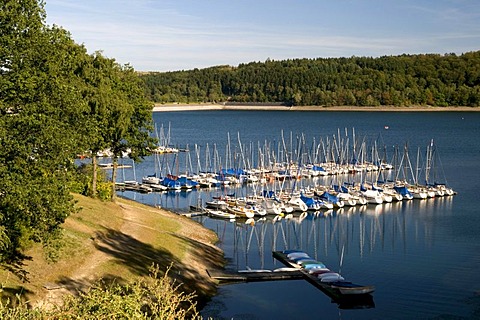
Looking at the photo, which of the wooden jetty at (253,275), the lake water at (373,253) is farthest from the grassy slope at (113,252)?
the lake water at (373,253)

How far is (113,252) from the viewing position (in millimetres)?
39656

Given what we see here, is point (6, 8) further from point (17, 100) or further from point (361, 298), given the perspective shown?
point (361, 298)

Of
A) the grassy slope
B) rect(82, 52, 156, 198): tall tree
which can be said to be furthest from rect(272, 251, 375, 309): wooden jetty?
rect(82, 52, 156, 198): tall tree

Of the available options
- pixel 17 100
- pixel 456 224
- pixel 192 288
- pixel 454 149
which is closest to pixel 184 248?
pixel 192 288

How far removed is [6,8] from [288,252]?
3167 cm

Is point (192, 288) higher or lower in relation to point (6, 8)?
lower

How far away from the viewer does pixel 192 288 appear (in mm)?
39938

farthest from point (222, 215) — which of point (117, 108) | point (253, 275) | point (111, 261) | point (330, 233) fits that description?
point (111, 261)

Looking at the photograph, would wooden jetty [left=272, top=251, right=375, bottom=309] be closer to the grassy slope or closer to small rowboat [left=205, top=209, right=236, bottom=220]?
the grassy slope

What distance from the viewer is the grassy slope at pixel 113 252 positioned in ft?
106

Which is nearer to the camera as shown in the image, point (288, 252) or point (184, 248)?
point (184, 248)

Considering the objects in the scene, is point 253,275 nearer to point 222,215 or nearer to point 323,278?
point 323,278

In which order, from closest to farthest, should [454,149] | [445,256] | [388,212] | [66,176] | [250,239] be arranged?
[66,176]
[445,256]
[250,239]
[388,212]
[454,149]

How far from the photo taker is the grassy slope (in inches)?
1276
